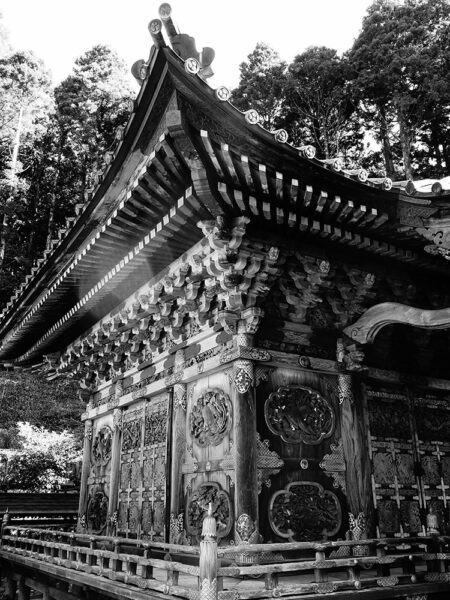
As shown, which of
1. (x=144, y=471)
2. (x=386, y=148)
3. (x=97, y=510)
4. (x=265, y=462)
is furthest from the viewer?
(x=386, y=148)

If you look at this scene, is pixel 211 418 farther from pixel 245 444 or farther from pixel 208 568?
pixel 208 568

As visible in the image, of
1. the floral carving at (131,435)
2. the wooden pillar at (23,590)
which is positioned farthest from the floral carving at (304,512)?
the wooden pillar at (23,590)

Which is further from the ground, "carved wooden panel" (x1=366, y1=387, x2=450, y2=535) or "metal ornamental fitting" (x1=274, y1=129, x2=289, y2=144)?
"metal ornamental fitting" (x1=274, y1=129, x2=289, y2=144)

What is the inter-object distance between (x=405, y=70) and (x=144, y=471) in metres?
26.6

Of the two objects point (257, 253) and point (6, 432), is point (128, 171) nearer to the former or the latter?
point (257, 253)

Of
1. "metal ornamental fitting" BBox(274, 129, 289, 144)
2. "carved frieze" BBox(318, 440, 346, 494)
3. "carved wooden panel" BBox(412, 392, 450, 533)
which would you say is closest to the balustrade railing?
"carved frieze" BBox(318, 440, 346, 494)

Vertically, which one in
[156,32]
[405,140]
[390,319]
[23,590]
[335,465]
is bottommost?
[23,590]

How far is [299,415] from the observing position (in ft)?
24.5

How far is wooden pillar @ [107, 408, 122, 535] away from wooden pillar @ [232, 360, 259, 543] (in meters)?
4.62

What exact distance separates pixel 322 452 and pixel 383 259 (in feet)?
9.76

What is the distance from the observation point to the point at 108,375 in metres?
12.3

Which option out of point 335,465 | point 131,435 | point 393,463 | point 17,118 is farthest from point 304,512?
point 17,118

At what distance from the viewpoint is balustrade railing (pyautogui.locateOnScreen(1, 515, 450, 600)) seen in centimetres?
479

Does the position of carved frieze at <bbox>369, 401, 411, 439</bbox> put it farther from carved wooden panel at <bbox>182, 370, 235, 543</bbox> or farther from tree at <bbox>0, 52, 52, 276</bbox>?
tree at <bbox>0, 52, 52, 276</bbox>
